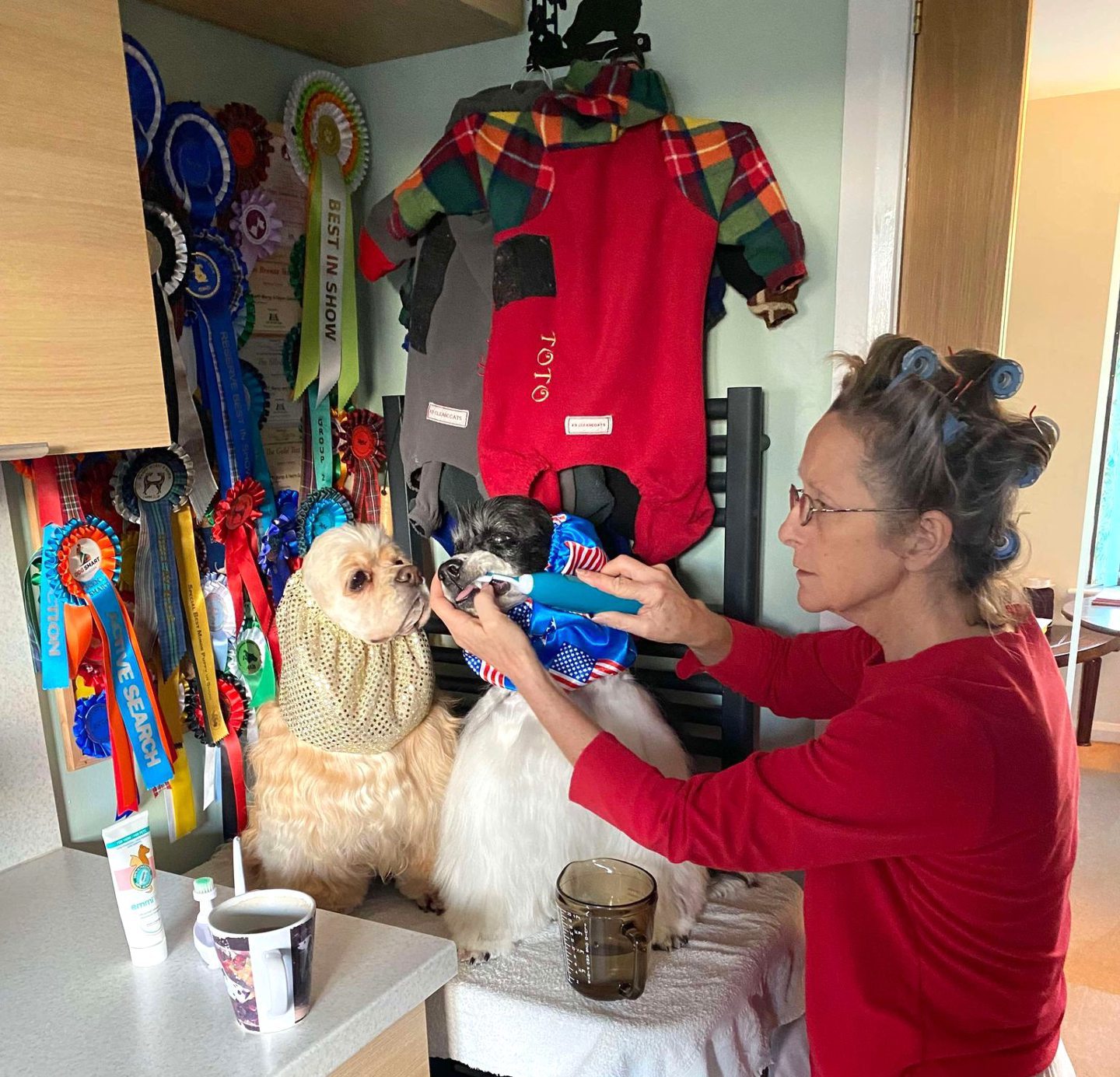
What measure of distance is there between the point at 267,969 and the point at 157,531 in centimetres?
72

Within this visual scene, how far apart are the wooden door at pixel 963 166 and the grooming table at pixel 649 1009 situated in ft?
2.68

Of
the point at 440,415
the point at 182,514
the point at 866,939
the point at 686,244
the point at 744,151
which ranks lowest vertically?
the point at 866,939

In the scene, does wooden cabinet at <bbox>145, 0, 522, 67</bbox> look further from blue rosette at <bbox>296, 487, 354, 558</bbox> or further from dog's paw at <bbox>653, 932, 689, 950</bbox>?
dog's paw at <bbox>653, 932, 689, 950</bbox>

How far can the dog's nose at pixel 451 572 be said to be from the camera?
1.12m

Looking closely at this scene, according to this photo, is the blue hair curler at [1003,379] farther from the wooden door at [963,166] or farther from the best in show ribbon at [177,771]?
the best in show ribbon at [177,771]

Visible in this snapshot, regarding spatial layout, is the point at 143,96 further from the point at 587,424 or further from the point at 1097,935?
the point at 1097,935

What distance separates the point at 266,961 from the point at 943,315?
1158 millimetres

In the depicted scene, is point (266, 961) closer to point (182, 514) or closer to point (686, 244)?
point (182, 514)

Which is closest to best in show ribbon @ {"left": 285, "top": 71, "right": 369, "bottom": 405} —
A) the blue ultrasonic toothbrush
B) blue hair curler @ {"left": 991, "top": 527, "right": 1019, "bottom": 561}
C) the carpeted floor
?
the blue ultrasonic toothbrush

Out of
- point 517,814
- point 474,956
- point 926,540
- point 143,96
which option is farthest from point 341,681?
point 143,96

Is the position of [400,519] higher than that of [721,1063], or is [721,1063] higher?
[400,519]

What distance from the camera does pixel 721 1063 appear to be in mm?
1035

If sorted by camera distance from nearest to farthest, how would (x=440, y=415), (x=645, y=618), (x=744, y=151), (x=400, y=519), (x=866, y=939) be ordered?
(x=866, y=939) → (x=645, y=618) → (x=744, y=151) → (x=440, y=415) → (x=400, y=519)

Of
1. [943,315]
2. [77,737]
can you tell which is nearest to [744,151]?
[943,315]
